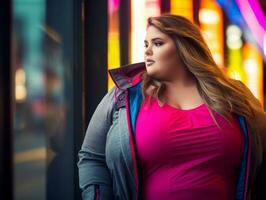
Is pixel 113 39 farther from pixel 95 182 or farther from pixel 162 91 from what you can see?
pixel 95 182

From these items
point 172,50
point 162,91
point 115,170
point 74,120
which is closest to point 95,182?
point 115,170

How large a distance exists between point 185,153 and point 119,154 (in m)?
0.24

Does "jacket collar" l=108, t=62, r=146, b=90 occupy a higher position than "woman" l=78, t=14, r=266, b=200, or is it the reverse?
"jacket collar" l=108, t=62, r=146, b=90

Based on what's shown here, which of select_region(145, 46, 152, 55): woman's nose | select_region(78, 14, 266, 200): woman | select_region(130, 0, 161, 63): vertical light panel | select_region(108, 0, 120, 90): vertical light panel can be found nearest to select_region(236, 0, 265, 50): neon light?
select_region(130, 0, 161, 63): vertical light panel

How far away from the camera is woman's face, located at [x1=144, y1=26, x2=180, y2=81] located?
1.82 meters

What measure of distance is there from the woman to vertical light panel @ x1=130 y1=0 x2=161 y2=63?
821mm

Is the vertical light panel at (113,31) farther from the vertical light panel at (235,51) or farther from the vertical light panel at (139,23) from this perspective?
the vertical light panel at (235,51)

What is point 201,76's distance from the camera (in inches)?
74.0

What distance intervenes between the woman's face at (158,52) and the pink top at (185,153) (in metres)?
0.16

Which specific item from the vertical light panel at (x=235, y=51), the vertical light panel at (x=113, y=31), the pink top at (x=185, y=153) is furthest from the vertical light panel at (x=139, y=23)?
the pink top at (x=185, y=153)

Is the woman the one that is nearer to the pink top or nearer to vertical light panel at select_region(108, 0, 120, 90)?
the pink top

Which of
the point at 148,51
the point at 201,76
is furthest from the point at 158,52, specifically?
the point at 201,76

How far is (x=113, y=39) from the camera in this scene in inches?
109

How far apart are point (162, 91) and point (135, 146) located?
25cm
